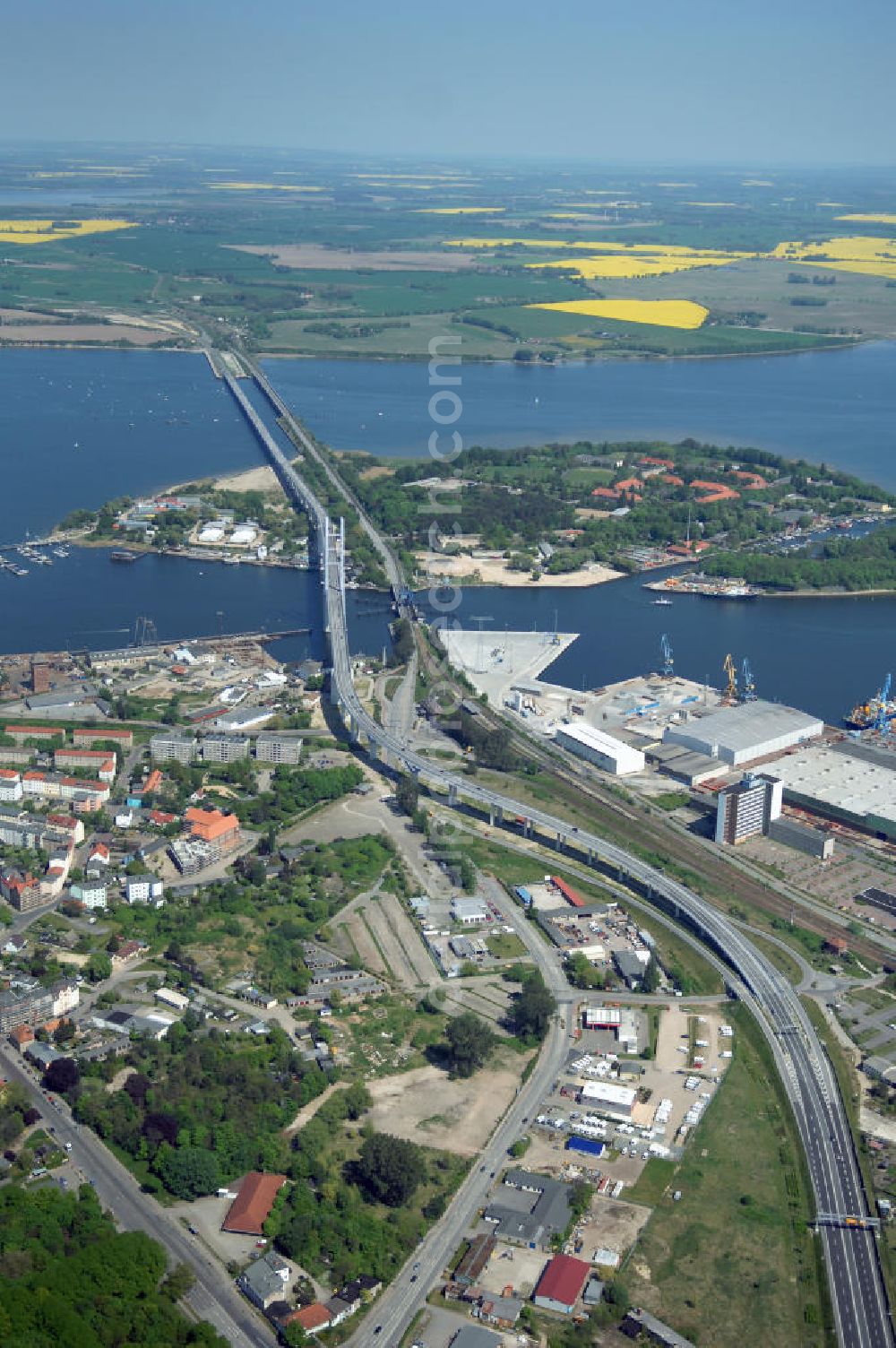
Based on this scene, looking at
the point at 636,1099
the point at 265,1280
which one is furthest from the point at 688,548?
the point at 265,1280

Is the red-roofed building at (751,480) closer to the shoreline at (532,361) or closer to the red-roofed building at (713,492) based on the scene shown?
the red-roofed building at (713,492)

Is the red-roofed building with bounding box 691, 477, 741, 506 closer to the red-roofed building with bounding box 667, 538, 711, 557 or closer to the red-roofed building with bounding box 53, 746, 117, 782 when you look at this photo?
the red-roofed building with bounding box 667, 538, 711, 557

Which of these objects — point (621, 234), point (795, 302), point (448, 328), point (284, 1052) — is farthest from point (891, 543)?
point (621, 234)

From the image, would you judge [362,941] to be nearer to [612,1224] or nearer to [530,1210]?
[530,1210]

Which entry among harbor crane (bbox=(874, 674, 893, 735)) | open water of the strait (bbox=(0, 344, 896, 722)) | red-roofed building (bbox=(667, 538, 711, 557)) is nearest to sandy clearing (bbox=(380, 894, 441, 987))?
open water of the strait (bbox=(0, 344, 896, 722))

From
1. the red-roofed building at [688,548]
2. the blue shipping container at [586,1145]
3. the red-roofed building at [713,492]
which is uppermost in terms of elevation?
the red-roofed building at [713,492]

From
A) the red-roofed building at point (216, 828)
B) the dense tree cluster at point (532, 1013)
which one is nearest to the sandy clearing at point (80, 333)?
the red-roofed building at point (216, 828)
